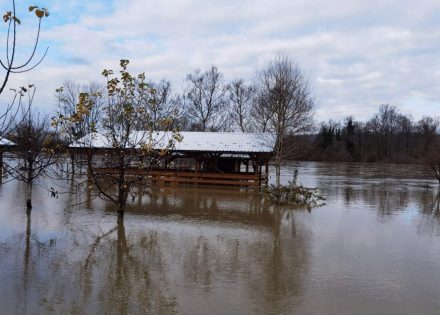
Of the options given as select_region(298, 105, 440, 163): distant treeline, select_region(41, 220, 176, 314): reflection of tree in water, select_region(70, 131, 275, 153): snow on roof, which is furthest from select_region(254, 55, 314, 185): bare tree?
select_region(298, 105, 440, 163): distant treeline

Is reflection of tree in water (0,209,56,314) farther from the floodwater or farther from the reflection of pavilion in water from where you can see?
the reflection of pavilion in water

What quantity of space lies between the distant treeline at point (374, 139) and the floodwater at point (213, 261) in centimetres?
6858

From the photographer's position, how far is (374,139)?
285 feet

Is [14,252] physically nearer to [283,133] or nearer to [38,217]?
[38,217]

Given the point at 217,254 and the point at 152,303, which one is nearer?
the point at 152,303

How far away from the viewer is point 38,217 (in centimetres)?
1291

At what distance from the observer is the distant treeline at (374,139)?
268 feet

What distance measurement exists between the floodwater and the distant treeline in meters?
68.6

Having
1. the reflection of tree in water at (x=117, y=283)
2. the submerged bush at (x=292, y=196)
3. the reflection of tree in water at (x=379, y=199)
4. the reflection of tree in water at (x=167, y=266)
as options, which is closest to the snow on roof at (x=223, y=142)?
the reflection of tree in water at (x=379, y=199)

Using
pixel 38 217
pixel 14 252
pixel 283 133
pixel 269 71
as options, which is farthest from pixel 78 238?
pixel 269 71

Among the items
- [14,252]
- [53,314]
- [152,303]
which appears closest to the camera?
[53,314]

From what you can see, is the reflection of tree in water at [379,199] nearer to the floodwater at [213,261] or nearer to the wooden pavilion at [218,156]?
the floodwater at [213,261]

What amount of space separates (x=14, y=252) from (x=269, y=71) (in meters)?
21.3

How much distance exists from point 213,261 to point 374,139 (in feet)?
276
